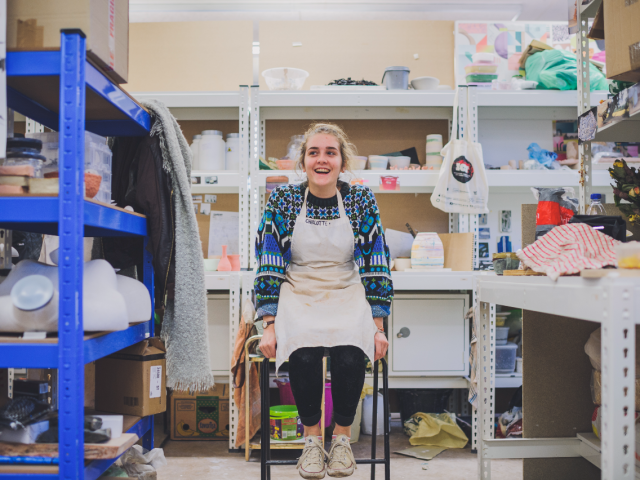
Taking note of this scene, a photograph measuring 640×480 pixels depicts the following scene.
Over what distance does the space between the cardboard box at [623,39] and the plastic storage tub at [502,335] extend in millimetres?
1631

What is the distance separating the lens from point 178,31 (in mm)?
3268

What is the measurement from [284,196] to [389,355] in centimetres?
134

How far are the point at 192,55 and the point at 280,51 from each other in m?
0.58

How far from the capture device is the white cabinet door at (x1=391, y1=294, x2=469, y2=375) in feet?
9.09

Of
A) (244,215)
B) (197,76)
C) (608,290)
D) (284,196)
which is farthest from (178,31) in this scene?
(608,290)

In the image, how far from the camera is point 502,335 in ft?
9.05

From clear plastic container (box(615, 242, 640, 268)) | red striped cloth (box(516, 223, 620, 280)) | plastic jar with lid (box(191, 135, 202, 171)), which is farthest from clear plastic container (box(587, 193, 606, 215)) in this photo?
plastic jar with lid (box(191, 135, 202, 171))

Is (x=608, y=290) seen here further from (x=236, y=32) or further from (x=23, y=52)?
(x=236, y=32)

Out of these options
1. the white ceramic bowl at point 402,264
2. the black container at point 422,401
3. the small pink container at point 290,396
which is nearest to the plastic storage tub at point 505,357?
the black container at point 422,401

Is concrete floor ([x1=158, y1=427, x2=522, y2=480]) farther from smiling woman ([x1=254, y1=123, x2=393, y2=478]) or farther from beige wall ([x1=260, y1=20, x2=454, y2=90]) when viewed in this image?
beige wall ([x1=260, y1=20, x2=454, y2=90])

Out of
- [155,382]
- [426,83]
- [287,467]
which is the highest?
[426,83]

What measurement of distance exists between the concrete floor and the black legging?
74cm

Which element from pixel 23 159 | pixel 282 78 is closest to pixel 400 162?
pixel 282 78

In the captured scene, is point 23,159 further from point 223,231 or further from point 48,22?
point 223,231
